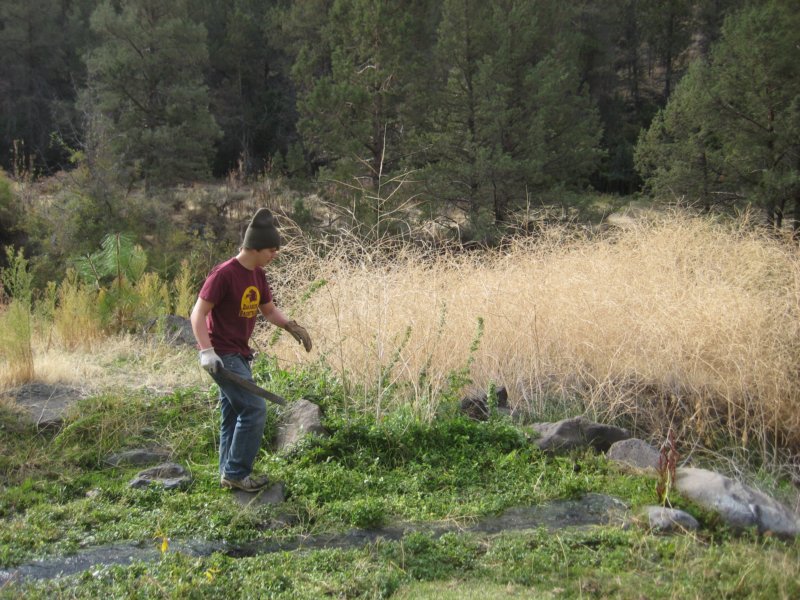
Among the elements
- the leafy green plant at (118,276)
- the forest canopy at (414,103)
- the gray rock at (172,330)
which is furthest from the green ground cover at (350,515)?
the forest canopy at (414,103)

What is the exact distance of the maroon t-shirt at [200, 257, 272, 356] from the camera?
425cm

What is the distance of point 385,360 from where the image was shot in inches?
243

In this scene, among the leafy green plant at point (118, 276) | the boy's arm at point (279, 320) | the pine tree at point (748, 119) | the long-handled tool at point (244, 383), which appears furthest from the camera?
the pine tree at point (748, 119)

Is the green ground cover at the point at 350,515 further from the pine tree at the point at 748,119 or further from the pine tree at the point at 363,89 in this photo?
the pine tree at the point at 363,89

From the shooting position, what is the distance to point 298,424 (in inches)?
208

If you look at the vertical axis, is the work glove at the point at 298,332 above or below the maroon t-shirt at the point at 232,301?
below

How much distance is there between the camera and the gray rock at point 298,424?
5.15m

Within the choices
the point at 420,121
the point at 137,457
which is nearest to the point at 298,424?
the point at 137,457

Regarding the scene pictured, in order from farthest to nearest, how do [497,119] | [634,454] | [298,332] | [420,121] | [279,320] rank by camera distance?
[420,121], [497,119], [634,454], [298,332], [279,320]

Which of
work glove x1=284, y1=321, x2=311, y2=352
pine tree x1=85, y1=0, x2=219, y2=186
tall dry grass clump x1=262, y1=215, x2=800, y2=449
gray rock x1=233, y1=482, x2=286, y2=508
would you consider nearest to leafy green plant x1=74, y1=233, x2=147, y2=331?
tall dry grass clump x1=262, y1=215, x2=800, y2=449

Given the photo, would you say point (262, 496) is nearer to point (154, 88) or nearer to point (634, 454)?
point (634, 454)

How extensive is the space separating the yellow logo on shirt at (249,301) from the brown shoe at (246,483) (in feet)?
3.19

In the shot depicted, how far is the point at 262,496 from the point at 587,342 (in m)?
3.16

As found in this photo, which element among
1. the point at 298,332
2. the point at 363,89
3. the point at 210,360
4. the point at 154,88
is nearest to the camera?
the point at 210,360
